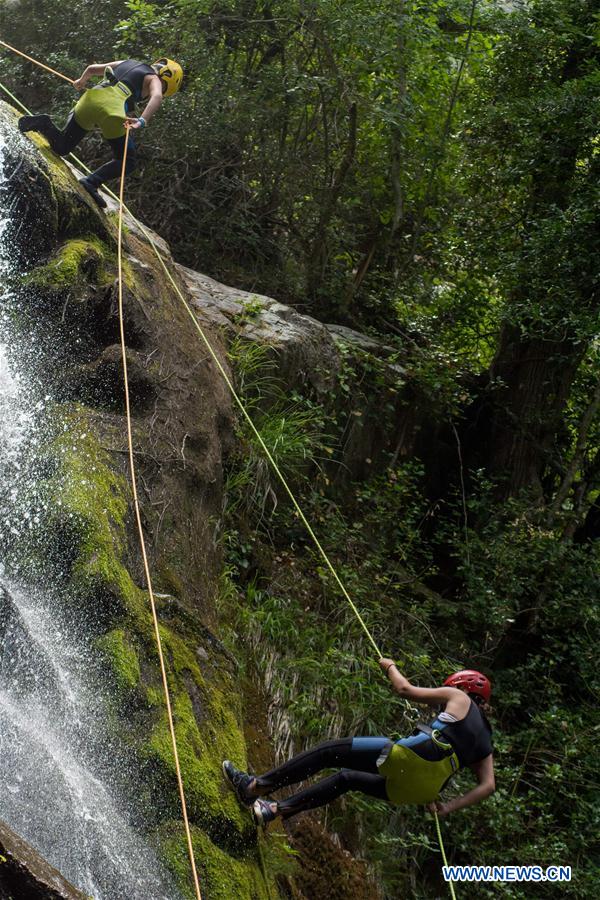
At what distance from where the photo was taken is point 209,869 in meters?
4.05

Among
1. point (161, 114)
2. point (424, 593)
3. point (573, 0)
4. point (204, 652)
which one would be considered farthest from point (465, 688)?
point (573, 0)

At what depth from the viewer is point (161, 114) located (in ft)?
33.7

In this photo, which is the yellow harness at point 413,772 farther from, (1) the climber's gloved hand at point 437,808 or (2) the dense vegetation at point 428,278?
(2) the dense vegetation at point 428,278

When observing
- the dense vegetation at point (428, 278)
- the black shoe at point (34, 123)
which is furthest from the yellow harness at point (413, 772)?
the black shoe at point (34, 123)

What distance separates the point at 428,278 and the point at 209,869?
8.85 metres

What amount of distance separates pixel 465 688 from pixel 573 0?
8437mm

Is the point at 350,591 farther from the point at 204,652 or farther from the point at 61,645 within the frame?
Answer: the point at 61,645

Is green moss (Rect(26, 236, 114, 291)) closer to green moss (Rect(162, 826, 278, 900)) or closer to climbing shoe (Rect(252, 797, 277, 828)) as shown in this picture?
climbing shoe (Rect(252, 797, 277, 828))

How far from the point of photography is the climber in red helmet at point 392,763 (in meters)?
4.58

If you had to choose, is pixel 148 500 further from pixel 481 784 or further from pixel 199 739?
pixel 481 784

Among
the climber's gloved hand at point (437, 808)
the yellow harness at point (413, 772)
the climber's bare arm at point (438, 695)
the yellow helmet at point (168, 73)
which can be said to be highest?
the yellow helmet at point (168, 73)

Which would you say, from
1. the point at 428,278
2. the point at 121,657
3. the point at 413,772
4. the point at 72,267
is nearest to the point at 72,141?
the point at 72,267

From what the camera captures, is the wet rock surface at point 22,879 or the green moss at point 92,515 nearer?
the wet rock surface at point 22,879

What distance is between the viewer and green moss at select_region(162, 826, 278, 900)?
3.93 metres
